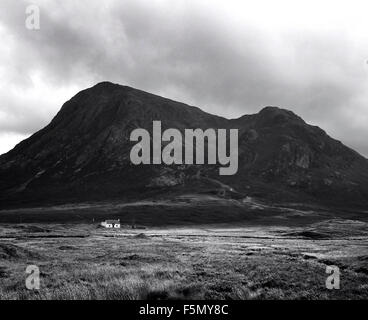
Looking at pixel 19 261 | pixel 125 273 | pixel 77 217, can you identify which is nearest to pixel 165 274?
pixel 125 273

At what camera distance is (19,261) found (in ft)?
128

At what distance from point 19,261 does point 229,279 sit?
23159mm

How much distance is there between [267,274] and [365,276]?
18.5 feet

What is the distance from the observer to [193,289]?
2044 centimetres

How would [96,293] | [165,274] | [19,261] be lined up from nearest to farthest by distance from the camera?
[96,293]
[165,274]
[19,261]
